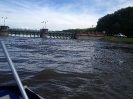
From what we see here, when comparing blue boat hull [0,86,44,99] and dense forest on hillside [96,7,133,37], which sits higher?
dense forest on hillside [96,7,133,37]

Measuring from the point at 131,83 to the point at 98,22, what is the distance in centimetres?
9857

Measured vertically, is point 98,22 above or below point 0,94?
above

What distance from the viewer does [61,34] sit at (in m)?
96.9

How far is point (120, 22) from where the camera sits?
85.9 metres

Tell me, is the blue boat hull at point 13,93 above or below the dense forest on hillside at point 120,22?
below

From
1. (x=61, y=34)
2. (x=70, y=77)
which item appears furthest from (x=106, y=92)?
(x=61, y=34)

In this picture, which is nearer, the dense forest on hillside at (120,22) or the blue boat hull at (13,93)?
the blue boat hull at (13,93)

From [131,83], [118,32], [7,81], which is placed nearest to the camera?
[7,81]

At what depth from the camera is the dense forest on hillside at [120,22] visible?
8262 cm

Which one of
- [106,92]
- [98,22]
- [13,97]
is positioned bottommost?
[106,92]

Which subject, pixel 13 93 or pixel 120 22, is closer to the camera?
pixel 13 93

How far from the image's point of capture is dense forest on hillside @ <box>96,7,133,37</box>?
271ft

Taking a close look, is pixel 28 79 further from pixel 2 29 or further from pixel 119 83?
pixel 2 29

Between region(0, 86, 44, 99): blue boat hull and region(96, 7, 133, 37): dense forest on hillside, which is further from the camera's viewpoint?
region(96, 7, 133, 37): dense forest on hillside
